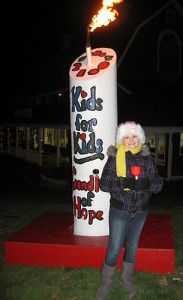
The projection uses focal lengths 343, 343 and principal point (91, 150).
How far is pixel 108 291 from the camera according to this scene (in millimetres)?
3816

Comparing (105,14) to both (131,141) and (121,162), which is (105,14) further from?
(121,162)

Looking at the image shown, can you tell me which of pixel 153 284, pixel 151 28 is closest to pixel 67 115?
pixel 151 28

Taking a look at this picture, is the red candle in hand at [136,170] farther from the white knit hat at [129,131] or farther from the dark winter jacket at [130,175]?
the white knit hat at [129,131]

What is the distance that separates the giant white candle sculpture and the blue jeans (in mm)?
1309

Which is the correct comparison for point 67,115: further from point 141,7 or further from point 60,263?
point 60,263

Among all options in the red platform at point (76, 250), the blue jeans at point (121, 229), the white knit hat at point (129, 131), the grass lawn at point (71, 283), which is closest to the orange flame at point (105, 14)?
the white knit hat at point (129, 131)

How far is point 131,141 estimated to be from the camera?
3.62 meters

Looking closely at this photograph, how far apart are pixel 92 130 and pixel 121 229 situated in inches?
67.4

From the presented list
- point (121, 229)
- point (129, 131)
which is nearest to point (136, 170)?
point (129, 131)

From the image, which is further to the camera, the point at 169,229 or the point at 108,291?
the point at 169,229

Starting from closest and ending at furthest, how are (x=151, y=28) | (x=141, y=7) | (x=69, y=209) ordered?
(x=69, y=209), (x=151, y=28), (x=141, y=7)

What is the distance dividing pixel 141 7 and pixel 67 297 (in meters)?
13.8

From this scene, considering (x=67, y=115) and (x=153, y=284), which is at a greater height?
(x=67, y=115)

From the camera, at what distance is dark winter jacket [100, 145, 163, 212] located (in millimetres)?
3547
